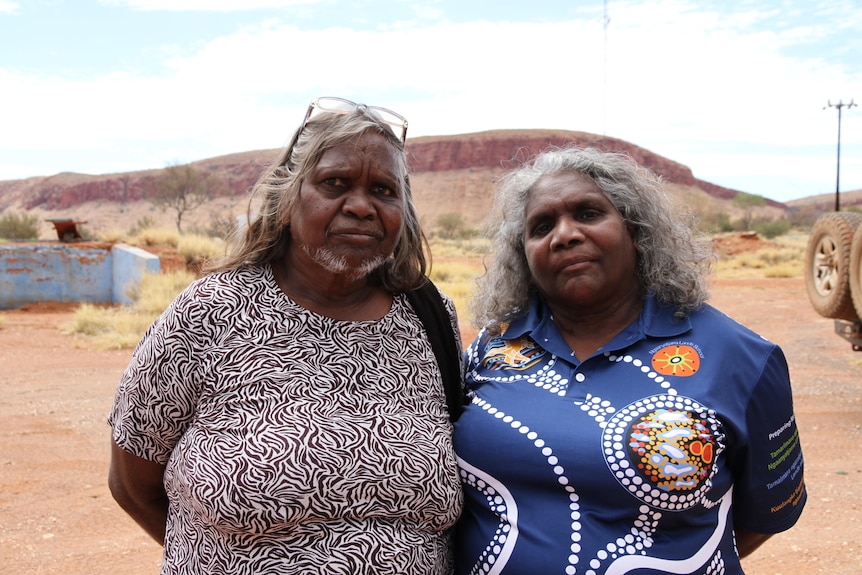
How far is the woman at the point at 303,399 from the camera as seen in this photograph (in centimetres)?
186

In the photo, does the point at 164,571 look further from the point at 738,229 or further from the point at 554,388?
the point at 738,229

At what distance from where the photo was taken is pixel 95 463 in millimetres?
5836

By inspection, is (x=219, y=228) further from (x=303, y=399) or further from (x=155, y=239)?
(x=155, y=239)

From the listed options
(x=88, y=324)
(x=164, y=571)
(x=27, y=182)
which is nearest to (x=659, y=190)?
(x=164, y=571)

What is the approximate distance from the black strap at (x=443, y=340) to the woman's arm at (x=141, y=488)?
865mm

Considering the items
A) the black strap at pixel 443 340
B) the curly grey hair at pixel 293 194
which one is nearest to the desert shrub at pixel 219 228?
the curly grey hair at pixel 293 194

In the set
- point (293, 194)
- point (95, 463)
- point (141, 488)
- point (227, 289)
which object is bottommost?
point (95, 463)

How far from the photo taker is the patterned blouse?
1.85 m

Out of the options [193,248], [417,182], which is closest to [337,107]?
[193,248]

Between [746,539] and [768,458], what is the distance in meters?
0.34

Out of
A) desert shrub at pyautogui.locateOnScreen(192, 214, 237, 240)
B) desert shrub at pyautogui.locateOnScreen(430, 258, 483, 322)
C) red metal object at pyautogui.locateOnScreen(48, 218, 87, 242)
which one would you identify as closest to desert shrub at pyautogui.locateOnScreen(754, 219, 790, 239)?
desert shrub at pyautogui.locateOnScreen(430, 258, 483, 322)

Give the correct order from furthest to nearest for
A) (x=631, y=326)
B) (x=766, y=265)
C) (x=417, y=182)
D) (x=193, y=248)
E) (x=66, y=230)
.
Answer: (x=417, y=182)
(x=766, y=265)
(x=66, y=230)
(x=193, y=248)
(x=631, y=326)

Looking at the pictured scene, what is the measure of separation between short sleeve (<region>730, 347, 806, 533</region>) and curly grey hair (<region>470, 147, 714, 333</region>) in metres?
0.32

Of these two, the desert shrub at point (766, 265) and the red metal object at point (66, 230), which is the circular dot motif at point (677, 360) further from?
the desert shrub at point (766, 265)
